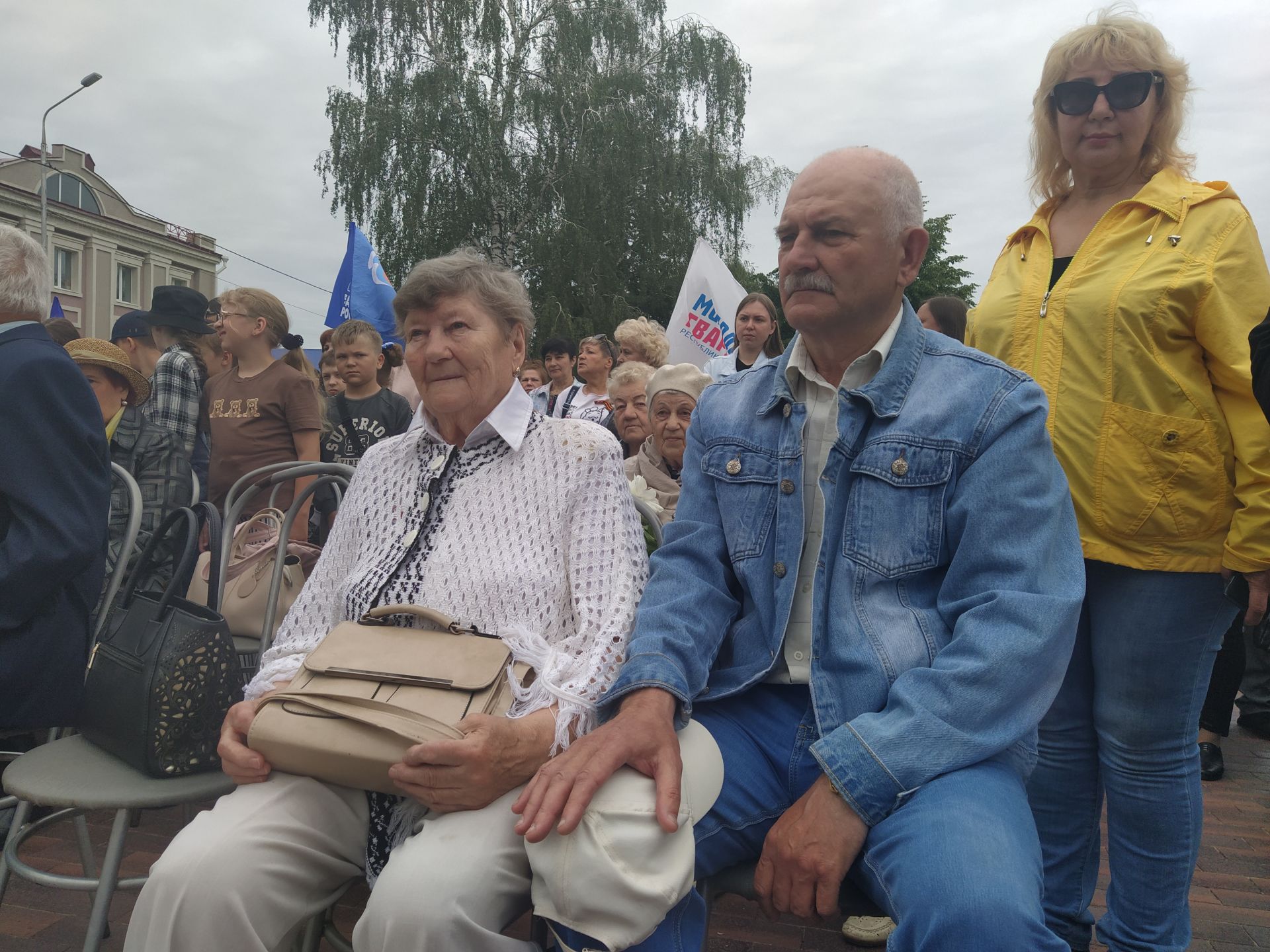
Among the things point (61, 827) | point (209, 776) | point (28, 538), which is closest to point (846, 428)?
point (209, 776)

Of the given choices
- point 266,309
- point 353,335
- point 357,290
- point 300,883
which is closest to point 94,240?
point 357,290

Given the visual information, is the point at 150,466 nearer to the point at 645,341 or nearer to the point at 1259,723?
the point at 645,341

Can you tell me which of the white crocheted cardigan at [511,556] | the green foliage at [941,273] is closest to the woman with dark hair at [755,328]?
the white crocheted cardigan at [511,556]

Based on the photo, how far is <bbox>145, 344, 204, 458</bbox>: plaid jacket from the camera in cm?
477

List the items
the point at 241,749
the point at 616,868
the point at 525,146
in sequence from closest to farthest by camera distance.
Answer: the point at 616,868
the point at 241,749
the point at 525,146

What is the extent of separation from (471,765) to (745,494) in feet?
2.46

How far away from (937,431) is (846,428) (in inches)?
6.6

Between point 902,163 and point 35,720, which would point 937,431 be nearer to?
point 902,163

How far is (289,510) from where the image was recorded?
2.67 meters

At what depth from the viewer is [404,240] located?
65.5ft

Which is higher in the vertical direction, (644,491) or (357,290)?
(357,290)

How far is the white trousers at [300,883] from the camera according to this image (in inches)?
60.1

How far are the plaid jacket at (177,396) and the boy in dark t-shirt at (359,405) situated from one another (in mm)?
716

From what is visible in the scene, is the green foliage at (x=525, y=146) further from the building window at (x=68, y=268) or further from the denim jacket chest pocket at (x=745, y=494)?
the building window at (x=68, y=268)
